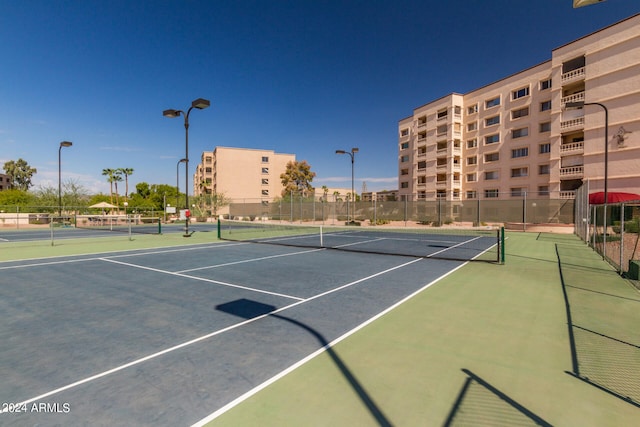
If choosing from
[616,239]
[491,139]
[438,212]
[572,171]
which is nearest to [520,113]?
[491,139]

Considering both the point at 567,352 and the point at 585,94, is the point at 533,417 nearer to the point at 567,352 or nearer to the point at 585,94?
the point at 567,352

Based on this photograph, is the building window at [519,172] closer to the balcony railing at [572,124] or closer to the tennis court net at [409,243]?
the balcony railing at [572,124]

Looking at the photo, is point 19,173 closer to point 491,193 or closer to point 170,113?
point 170,113

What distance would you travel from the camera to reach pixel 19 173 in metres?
85.8

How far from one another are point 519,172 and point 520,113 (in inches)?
326

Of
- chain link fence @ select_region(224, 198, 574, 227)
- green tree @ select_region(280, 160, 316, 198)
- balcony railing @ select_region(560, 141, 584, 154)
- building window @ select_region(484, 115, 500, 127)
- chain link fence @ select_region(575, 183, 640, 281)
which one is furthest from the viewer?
green tree @ select_region(280, 160, 316, 198)

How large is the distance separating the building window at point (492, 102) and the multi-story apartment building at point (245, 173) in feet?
154

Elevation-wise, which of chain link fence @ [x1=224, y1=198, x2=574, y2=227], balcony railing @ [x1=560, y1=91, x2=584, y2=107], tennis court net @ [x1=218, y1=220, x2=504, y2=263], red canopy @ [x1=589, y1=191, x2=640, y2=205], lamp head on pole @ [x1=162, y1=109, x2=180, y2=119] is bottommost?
tennis court net @ [x1=218, y1=220, x2=504, y2=263]

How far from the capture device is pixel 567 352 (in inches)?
170

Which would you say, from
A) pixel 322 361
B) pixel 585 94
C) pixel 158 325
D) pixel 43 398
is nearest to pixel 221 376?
pixel 322 361

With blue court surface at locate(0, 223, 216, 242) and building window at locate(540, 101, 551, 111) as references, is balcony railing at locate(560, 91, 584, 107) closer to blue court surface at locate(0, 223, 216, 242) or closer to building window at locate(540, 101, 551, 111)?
building window at locate(540, 101, 551, 111)

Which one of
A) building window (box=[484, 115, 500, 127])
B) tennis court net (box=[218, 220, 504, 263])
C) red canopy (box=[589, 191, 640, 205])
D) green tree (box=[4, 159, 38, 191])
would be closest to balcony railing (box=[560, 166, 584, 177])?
red canopy (box=[589, 191, 640, 205])

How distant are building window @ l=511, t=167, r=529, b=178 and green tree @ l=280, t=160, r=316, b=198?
131 feet

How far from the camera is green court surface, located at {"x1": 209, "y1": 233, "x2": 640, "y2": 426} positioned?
9.82ft
